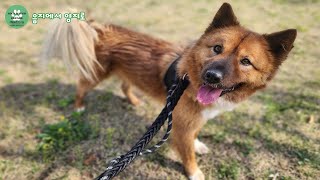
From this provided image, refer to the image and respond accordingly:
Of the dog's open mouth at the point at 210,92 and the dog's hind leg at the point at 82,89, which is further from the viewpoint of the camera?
the dog's hind leg at the point at 82,89

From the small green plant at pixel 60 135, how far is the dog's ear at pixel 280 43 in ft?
7.51

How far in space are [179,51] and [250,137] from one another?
134 cm

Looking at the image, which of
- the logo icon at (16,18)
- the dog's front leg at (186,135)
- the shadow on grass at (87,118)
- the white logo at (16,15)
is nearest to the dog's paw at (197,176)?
the dog's front leg at (186,135)

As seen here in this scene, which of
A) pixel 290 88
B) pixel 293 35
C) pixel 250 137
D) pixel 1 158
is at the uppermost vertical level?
pixel 293 35

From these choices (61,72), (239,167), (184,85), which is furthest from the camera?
(61,72)

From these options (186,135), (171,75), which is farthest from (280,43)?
(186,135)

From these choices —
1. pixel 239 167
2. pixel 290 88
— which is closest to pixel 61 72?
pixel 239 167

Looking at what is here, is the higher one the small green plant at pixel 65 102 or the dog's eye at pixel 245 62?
the dog's eye at pixel 245 62

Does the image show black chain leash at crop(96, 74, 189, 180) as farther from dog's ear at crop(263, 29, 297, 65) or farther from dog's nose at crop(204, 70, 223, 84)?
dog's ear at crop(263, 29, 297, 65)

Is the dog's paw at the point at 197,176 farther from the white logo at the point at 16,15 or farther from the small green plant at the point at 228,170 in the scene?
the white logo at the point at 16,15

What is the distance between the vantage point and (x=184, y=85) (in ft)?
8.57

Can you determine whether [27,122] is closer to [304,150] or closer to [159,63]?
[159,63]

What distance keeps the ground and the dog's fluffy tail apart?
677 mm

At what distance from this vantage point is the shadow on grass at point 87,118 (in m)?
3.29
